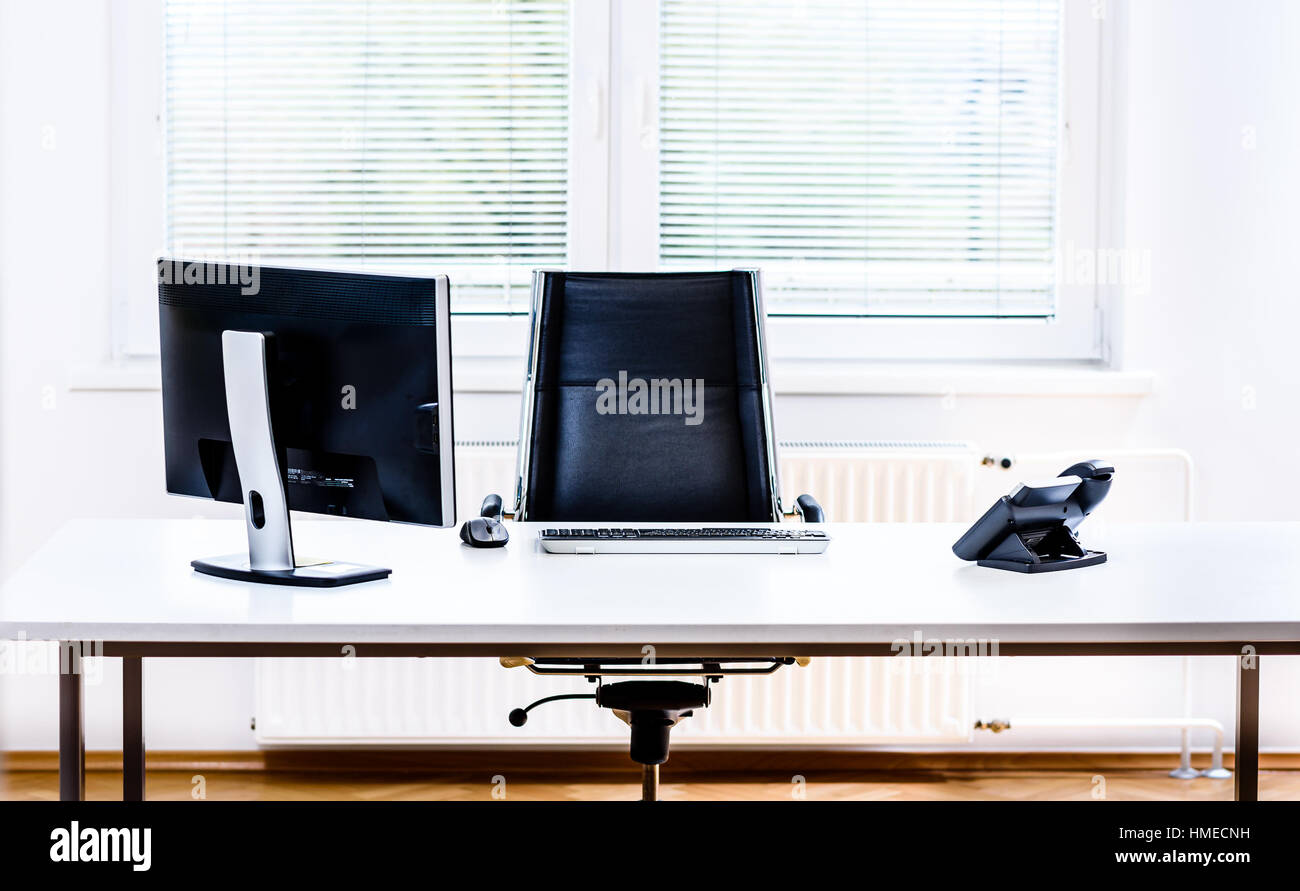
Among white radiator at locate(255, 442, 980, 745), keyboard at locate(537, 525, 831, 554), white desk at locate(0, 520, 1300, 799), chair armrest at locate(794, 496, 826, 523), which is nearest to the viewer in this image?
white desk at locate(0, 520, 1300, 799)

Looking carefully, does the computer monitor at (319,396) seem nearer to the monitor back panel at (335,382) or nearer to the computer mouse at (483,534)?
the monitor back panel at (335,382)

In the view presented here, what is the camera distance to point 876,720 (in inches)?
113

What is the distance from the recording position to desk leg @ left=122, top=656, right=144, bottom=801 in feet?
6.24

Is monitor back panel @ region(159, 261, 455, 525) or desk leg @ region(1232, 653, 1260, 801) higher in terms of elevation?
monitor back panel @ region(159, 261, 455, 525)

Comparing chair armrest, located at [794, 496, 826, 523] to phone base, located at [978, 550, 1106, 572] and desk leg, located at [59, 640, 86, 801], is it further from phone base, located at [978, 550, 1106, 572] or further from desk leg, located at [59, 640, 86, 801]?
desk leg, located at [59, 640, 86, 801]

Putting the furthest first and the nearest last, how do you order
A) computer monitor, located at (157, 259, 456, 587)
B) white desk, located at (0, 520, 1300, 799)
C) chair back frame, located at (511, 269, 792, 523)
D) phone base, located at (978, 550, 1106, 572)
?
chair back frame, located at (511, 269, 792, 523)
phone base, located at (978, 550, 1106, 572)
computer monitor, located at (157, 259, 456, 587)
white desk, located at (0, 520, 1300, 799)

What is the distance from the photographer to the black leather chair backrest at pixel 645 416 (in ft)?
7.52

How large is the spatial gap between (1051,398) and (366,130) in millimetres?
1807

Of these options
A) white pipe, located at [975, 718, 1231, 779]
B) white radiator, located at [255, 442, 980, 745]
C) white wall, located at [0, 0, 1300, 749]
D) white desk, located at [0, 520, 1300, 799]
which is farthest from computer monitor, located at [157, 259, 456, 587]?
white pipe, located at [975, 718, 1231, 779]

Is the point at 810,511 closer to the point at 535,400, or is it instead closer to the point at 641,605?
the point at 535,400

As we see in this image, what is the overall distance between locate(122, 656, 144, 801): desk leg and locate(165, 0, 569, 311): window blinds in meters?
1.38

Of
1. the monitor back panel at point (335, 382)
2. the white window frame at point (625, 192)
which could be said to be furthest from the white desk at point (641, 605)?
the white window frame at point (625, 192)

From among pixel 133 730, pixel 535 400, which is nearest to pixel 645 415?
pixel 535 400

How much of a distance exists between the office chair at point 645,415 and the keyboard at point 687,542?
0.39 m
